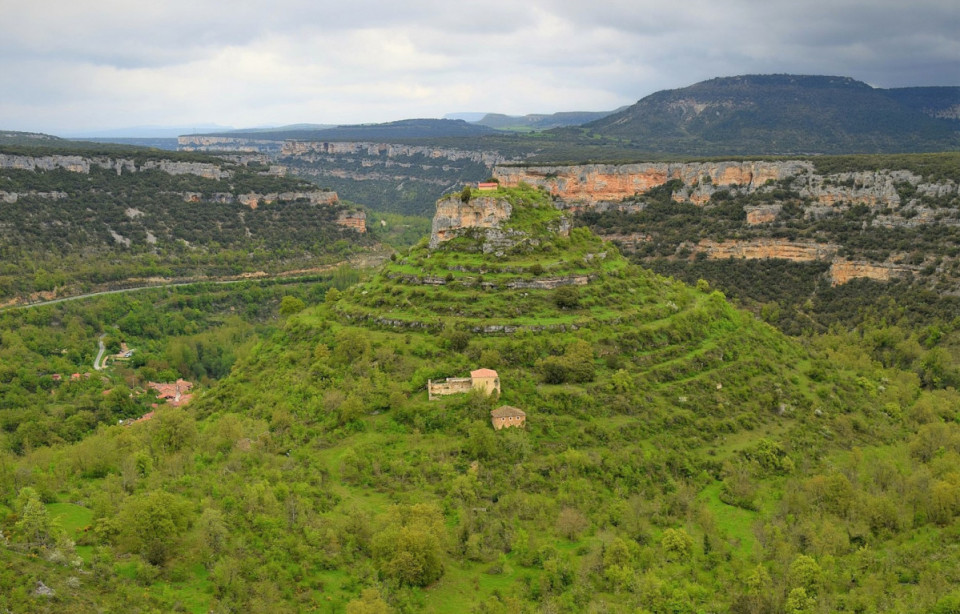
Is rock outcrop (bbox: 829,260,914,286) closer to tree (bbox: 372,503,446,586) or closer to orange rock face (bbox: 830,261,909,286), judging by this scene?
orange rock face (bbox: 830,261,909,286)

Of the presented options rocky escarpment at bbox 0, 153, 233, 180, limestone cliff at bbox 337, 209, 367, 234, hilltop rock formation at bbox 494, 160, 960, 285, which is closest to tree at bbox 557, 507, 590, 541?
hilltop rock formation at bbox 494, 160, 960, 285

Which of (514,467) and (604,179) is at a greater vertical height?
(604,179)

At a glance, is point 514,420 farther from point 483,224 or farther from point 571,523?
point 483,224

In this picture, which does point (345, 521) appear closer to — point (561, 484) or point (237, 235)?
point (561, 484)

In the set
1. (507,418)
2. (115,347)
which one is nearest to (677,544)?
(507,418)

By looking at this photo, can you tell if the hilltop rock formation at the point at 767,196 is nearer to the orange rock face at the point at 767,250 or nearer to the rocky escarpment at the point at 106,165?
the orange rock face at the point at 767,250
